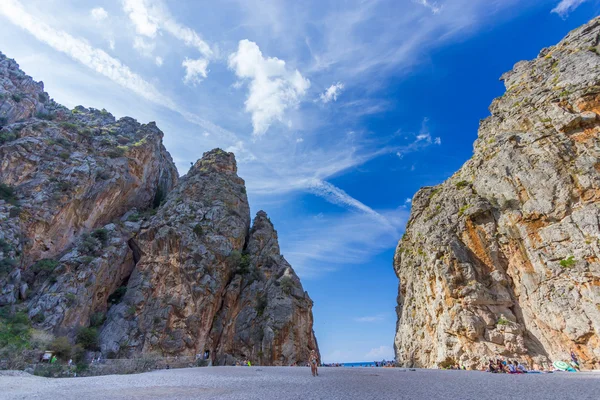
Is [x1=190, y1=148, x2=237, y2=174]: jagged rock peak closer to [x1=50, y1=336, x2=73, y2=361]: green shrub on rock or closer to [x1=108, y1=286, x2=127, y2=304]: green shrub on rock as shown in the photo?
[x1=108, y1=286, x2=127, y2=304]: green shrub on rock

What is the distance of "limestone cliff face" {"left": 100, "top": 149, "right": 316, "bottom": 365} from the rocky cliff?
176 millimetres

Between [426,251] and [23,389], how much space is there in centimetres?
4132

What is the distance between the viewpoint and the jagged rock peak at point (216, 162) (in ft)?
234

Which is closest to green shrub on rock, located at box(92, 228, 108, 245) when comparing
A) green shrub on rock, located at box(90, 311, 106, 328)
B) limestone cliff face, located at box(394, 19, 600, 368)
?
green shrub on rock, located at box(90, 311, 106, 328)

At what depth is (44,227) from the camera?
46.0 metres

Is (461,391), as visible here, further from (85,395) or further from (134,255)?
(134,255)

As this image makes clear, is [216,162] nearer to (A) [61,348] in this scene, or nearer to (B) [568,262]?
(A) [61,348]

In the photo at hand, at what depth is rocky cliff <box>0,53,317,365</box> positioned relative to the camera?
4278 cm

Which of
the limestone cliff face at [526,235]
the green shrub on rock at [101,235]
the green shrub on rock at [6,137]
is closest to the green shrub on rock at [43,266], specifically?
the green shrub on rock at [101,235]

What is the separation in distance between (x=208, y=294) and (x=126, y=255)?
16397 millimetres

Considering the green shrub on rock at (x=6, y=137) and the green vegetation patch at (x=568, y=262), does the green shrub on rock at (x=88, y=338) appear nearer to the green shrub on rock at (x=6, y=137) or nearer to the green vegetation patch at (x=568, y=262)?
the green shrub on rock at (x=6, y=137)

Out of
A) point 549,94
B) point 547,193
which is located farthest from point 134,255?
point 549,94

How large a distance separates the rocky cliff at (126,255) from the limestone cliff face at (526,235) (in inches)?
967

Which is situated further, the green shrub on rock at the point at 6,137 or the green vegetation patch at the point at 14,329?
the green shrub on rock at the point at 6,137
